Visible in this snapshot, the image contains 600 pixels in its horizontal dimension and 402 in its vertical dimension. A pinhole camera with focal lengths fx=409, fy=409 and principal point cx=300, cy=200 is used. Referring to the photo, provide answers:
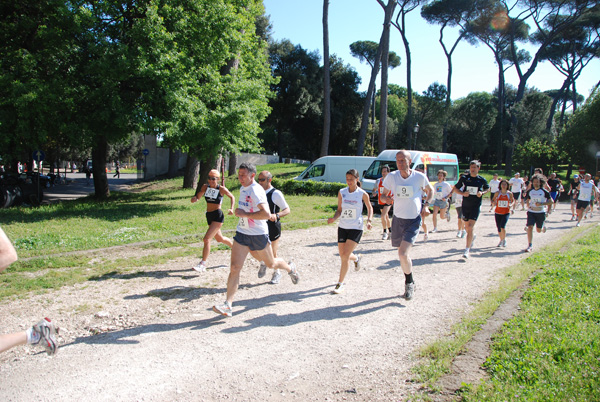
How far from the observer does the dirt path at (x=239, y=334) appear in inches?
141

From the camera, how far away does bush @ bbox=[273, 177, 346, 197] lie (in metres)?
21.2

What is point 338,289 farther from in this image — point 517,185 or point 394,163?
point 517,185

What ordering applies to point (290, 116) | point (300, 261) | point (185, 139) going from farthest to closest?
1. point (290, 116)
2. point (185, 139)
3. point (300, 261)

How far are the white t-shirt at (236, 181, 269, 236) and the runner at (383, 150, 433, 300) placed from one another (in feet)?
6.80

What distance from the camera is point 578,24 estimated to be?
45594 mm

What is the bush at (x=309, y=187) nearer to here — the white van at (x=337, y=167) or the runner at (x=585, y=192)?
the white van at (x=337, y=167)

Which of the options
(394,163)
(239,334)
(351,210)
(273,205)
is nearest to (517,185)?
(394,163)

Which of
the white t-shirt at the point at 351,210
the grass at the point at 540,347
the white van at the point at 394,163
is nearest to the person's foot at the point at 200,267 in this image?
the white t-shirt at the point at 351,210

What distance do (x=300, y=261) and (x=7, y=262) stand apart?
6.00 metres

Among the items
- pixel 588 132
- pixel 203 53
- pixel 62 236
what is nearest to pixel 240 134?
pixel 203 53

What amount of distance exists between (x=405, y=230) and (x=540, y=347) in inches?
96.3

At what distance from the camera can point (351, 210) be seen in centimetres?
617

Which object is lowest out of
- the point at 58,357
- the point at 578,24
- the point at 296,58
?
the point at 58,357

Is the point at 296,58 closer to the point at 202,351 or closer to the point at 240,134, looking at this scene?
the point at 240,134
